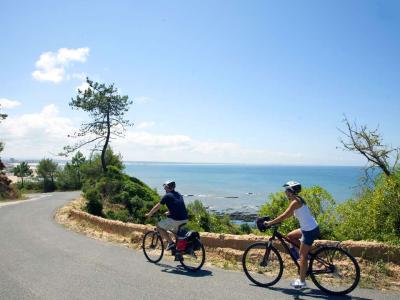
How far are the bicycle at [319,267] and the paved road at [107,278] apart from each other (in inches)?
8.5

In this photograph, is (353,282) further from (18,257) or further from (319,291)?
(18,257)

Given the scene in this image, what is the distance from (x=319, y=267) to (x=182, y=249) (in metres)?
3.17

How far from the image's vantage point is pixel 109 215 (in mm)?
23906

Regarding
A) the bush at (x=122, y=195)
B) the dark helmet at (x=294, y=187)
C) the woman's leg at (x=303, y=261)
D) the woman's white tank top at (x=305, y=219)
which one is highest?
the dark helmet at (x=294, y=187)

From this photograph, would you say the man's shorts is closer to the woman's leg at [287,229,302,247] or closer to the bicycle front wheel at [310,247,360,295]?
the woman's leg at [287,229,302,247]

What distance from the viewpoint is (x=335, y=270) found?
7.34 metres

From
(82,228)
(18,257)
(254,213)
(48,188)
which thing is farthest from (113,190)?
(48,188)

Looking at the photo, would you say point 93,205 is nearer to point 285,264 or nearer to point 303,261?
point 285,264

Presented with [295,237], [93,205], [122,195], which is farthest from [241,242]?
[122,195]

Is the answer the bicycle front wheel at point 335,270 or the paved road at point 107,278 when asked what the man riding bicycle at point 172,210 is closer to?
the paved road at point 107,278

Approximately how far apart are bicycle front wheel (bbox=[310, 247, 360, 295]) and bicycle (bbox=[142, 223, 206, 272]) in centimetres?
262

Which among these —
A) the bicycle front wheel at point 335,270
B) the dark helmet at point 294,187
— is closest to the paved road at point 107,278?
the bicycle front wheel at point 335,270

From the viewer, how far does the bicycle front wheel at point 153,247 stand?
390 inches

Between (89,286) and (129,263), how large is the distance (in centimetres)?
205
